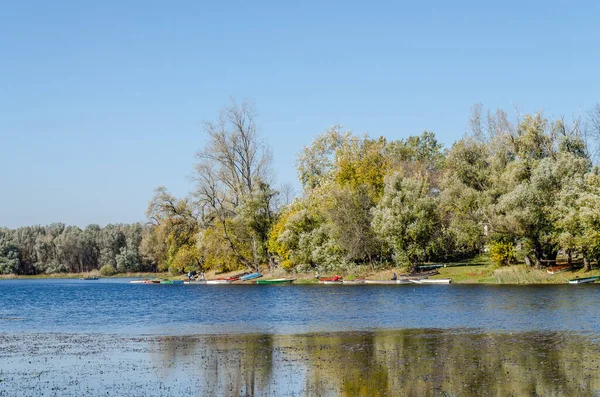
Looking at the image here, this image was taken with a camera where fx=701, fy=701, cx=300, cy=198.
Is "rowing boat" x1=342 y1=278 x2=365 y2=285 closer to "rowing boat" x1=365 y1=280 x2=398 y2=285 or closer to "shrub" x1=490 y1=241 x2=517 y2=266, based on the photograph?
"rowing boat" x1=365 y1=280 x2=398 y2=285

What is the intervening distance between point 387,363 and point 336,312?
847 inches

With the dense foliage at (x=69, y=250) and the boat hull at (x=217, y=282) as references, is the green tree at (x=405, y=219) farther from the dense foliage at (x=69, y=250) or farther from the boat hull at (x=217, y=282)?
the dense foliage at (x=69, y=250)

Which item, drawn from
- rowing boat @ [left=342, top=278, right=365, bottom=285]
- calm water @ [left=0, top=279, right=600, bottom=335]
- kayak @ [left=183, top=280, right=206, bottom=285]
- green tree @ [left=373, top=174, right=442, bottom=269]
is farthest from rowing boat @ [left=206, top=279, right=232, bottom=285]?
calm water @ [left=0, top=279, right=600, bottom=335]

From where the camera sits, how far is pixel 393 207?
3100 inches

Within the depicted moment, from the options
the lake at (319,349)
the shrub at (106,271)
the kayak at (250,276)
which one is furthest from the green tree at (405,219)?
the shrub at (106,271)

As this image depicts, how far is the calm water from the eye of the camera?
37.1 metres

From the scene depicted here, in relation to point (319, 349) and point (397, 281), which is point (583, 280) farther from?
point (319, 349)

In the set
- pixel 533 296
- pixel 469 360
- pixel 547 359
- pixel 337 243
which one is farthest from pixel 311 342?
pixel 337 243

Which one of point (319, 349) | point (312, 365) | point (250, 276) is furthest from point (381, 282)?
point (312, 365)

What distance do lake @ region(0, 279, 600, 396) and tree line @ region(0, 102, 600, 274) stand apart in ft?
54.0

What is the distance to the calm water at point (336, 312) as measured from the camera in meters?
37.1

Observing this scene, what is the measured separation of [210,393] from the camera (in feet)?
66.2

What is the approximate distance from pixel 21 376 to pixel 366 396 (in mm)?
11851

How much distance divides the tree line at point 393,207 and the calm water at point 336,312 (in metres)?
8.96
